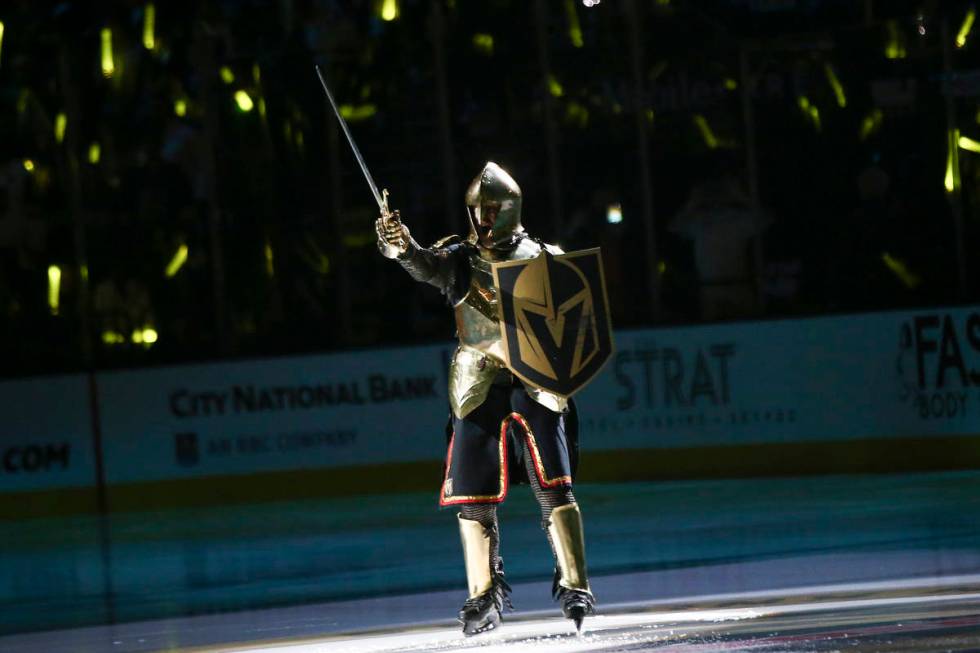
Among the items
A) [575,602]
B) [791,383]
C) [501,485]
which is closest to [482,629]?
[575,602]

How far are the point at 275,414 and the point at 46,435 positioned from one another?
1.90 meters

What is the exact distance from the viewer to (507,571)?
371 inches

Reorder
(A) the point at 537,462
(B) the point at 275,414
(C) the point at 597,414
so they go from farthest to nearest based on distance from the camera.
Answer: (B) the point at 275,414
(C) the point at 597,414
(A) the point at 537,462

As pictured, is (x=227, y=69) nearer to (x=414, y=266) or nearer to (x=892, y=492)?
(x=892, y=492)

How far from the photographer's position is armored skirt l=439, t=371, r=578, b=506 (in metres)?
6.69

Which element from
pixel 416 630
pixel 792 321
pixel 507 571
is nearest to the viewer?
pixel 416 630

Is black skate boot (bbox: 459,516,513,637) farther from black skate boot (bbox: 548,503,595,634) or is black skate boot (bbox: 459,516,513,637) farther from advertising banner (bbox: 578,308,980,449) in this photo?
advertising banner (bbox: 578,308,980,449)

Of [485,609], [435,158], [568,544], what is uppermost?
[435,158]

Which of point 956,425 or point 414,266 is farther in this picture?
point 956,425

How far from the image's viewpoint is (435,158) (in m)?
15.7

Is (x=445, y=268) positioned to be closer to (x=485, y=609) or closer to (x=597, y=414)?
(x=485, y=609)

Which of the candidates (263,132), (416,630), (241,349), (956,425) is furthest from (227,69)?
(416,630)

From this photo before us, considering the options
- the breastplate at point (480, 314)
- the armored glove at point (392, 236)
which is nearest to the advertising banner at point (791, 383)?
the breastplate at point (480, 314)

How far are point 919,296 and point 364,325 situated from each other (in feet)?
15.5
